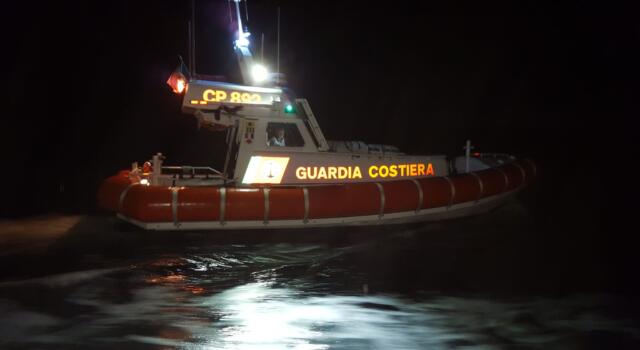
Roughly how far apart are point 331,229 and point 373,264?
2.01 m

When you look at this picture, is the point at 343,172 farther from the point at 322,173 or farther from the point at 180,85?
the point at 180,85

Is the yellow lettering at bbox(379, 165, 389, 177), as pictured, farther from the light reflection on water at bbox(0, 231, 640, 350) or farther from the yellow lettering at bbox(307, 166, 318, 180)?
the light reflection on water at bbox(0, 231, 640, 350)

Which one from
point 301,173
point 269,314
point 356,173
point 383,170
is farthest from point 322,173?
point 269,314

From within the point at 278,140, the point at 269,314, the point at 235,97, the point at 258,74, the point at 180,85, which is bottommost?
the point at 269,314

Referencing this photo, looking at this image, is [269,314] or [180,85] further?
[180,85]

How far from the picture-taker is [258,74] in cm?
950

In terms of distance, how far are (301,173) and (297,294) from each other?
328 centimetres

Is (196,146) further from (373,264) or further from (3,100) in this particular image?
(373,264)

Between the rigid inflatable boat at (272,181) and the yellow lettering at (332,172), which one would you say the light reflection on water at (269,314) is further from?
the yellow lettering at (332,172)

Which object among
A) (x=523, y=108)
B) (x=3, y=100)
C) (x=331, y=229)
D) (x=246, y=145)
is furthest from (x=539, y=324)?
(x=523, y=108)

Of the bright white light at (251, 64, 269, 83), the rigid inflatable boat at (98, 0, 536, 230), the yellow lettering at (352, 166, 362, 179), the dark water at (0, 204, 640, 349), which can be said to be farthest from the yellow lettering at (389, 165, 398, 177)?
the bright white light at (251, 64, 269, 83)

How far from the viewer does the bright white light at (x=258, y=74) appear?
9.50 m

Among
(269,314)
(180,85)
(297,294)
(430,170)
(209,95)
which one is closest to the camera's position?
(269,314)

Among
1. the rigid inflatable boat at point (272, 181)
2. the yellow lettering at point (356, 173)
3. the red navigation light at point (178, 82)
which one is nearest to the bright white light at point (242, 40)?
the rigid inflatable boat at point (272, 181)
